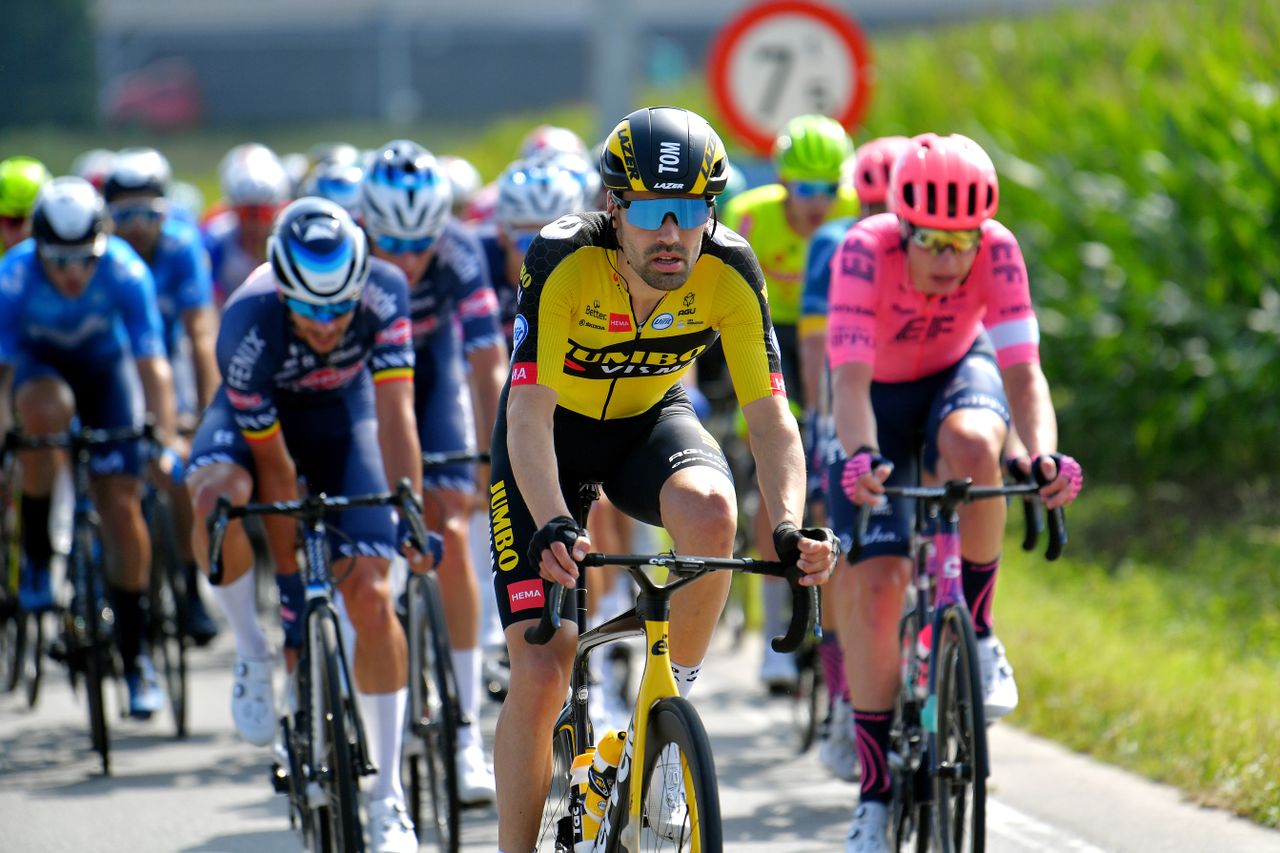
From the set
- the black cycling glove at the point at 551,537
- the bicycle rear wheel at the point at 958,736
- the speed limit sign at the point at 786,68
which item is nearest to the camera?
the black cycling glove at the point at 551,537

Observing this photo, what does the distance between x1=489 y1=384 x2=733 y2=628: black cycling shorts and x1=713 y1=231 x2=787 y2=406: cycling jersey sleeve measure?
234 mm

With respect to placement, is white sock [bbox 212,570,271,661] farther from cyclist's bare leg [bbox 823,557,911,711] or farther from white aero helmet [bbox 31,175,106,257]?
white aero helmet [bbox 31,175,106,257]

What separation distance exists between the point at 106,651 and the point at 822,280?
3.57 metres

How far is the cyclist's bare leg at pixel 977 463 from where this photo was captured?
5824mm

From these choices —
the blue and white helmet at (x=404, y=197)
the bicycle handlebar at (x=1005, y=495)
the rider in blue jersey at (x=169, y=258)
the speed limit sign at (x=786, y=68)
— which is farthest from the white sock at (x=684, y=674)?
the speed limit sign at (x=786, y=68)

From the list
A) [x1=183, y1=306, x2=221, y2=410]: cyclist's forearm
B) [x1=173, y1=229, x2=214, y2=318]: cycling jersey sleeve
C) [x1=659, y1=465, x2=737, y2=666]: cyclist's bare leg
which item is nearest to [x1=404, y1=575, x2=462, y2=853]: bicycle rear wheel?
[x1=659, y1=465, x2=737, y2=666]: cyclist's bare leg

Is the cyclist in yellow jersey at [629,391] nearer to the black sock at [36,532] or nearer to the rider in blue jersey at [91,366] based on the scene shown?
the rider in blue jersey at [91,366]

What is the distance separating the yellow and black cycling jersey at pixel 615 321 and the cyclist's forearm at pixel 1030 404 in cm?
120

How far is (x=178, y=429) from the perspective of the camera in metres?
9.47

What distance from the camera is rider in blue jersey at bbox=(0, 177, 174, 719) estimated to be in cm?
822

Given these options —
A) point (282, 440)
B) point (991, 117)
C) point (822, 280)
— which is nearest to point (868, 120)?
point (991, 117)

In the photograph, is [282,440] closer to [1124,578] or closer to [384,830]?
[384,830]

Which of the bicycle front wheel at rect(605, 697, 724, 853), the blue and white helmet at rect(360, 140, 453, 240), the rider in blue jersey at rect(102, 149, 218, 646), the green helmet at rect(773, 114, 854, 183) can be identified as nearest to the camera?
the bicycle front wheel at rect(605, 697, 724, 853)

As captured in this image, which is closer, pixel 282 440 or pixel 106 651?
pixel 282 440
